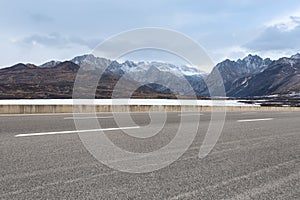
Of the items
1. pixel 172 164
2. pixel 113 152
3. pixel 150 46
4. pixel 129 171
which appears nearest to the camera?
pixel 129 171

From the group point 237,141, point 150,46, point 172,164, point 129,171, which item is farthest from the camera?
point 237,141

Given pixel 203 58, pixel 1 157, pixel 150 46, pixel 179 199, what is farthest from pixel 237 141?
pixel 1 157

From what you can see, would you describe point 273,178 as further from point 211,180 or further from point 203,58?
point 203,58

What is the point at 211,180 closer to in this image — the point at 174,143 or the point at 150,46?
the point at 174,143

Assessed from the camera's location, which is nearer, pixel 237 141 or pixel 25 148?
pixel 25 148

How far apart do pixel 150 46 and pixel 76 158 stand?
2.57m

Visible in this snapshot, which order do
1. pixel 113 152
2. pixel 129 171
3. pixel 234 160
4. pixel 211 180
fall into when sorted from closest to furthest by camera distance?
pixel 211 180 < pixel 129 171 < pixel 234 160 < pixel 113 152

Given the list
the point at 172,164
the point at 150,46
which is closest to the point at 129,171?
the point at 172,164

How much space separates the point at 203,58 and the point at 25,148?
362 cm

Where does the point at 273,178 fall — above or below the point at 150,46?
below

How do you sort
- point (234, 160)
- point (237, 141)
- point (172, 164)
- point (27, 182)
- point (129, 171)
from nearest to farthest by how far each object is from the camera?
point (27, 182)
point (129, 171)
point (172, 164)
point (234, 160)
point (237, 141)

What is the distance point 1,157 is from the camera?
4.94 meters

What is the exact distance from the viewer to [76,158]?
4984 millimetres

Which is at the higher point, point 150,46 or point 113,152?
point 150,46
